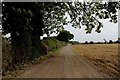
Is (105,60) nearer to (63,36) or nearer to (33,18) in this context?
(33,18)

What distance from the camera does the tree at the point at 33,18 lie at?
22625mm

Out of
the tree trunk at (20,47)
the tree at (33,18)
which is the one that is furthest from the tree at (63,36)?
the tree trunk at (20,47)

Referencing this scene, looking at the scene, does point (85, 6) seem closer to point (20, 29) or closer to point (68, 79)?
point (20, 29)

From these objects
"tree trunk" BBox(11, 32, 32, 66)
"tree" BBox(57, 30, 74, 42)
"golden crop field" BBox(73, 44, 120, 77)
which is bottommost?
"golden crop field" BBox(73, 44, 120, 77)

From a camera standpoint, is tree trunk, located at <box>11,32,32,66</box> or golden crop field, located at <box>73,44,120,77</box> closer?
golden crop field, located at <box>73,44,120,77</box>

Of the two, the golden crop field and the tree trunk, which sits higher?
the tree trunk

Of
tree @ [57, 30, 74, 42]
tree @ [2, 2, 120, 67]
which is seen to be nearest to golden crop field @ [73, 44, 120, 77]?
tree @ [2, 2, 120, 67]

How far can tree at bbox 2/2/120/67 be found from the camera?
891 inches

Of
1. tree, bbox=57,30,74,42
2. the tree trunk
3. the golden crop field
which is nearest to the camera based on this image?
the golden crop field

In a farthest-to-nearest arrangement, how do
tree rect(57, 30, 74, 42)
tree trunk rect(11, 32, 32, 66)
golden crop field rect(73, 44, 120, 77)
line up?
tree rect(57, 30, 74, 42), tree trunk rect(11, 32, 32, 66), golden crop field rect(73, 44, 120, 77)

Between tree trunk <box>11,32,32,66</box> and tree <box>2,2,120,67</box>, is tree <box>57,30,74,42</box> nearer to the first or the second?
tree <box>2,2,120,67</box>

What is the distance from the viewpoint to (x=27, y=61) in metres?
25.7

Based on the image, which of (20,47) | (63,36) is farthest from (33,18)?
(63,36)

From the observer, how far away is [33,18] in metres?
29.8
